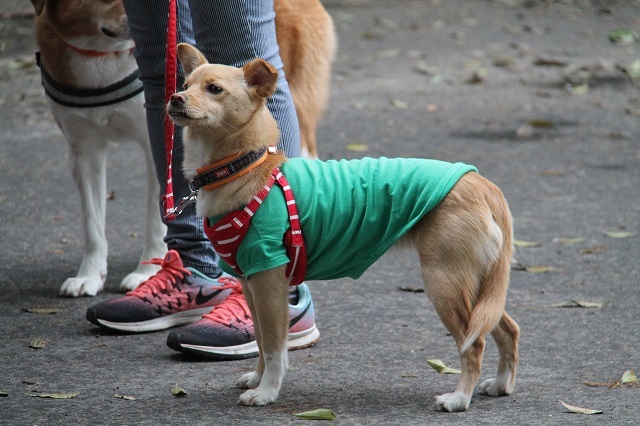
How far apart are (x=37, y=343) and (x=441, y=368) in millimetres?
1437

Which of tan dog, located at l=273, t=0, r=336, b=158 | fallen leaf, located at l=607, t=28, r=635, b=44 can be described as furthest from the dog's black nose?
fallen leaf, located at l=607, t=28, r=635, b=44

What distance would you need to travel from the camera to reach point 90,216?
4113mm

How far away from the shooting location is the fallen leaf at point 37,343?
10.7 feet

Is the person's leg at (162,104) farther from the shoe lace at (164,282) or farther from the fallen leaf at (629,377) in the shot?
the fallen leaf at (629,377)

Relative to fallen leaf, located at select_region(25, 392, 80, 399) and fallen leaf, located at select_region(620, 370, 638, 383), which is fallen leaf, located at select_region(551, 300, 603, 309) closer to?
fallen leaf, located at select_region(620, 370, 638, 383)

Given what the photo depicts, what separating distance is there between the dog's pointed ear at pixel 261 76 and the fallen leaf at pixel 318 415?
3.04 feet

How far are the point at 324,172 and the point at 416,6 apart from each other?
1128 centimetres

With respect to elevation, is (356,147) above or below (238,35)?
below

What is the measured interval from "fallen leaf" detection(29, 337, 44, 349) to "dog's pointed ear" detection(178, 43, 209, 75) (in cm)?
116

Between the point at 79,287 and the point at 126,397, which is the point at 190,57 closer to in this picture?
the point at 126,397

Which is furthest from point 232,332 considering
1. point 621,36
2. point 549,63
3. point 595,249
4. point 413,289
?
point 621,36

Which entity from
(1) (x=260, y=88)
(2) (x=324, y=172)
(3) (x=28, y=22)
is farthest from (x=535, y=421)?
(3) (x=28, y=22)

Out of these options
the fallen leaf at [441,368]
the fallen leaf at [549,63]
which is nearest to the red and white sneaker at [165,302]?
the fallen leaf at [441,368]

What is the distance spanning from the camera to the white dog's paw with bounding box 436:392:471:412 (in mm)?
2645
